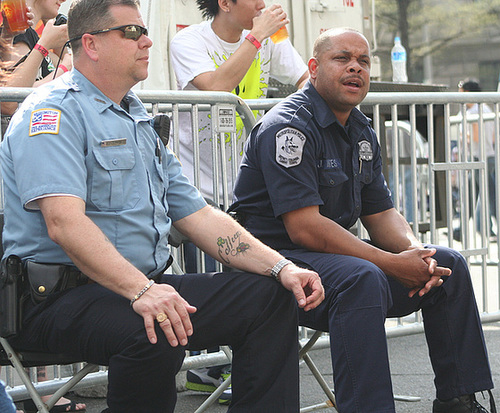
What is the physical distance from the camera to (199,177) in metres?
4.24

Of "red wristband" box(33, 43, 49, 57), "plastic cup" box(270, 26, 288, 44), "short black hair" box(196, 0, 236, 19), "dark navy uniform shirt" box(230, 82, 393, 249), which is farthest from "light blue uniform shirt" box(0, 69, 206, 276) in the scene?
"plastic cup" box(270, 26, 288, 44)

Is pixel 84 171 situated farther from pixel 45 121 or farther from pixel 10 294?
pixel 10 294

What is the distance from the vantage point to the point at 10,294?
2.84 metres

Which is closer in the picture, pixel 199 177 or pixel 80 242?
pixel 80 242

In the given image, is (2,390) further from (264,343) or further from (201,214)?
(201,214)

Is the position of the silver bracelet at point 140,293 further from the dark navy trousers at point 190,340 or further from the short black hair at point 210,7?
the short black hair at point 210,7

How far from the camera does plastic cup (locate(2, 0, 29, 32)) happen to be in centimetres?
399

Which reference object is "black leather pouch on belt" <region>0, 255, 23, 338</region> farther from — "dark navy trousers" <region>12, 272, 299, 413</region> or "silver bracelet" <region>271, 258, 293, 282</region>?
"silver bracelet" <region>271, 258, 293, 282</region>

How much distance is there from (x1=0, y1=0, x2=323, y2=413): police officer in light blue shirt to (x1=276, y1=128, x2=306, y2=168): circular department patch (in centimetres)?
46

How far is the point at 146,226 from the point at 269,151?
2.65 ft

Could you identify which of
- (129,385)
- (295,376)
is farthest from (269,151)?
(129,385)

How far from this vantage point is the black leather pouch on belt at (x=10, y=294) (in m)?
2.84

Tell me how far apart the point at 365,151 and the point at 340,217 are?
33 cm

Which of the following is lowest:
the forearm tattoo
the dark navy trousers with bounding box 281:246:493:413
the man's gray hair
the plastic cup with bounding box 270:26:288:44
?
the dark navy trousers with bounding box 281:246:493:413
